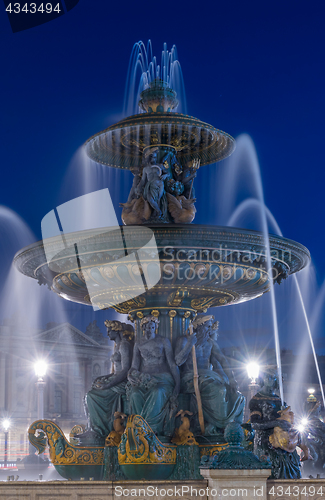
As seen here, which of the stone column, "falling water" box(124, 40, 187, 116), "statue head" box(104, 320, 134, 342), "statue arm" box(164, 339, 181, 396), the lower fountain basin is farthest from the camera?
"falling water" box(124, 40, 187, 116)

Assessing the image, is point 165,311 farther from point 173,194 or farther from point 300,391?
point 300,391

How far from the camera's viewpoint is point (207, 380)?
7.88 m

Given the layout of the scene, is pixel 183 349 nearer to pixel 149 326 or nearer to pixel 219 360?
pixel 149 326

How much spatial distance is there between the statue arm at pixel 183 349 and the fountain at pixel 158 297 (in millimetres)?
12

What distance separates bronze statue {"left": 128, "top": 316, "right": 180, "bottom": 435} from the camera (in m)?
7.59

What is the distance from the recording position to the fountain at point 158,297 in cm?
718

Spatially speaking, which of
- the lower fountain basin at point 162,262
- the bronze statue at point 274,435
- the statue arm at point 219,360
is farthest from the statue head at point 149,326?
the bronze statue at point 274,435

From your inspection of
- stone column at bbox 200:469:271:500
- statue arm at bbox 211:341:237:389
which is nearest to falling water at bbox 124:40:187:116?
statue arm at bbox 211:341:237:389

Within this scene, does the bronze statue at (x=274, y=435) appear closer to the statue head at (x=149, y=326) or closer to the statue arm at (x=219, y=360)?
the statue arm at (x=219, y=360)

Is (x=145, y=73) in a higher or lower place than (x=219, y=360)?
higher

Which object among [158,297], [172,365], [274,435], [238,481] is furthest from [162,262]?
[238,481]

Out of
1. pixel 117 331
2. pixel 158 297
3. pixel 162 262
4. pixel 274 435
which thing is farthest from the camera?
pixel 117 331

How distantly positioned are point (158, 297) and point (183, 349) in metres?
0.75

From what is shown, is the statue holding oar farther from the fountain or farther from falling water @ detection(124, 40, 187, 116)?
falling water @ detection(124, 40, 187, 116)
